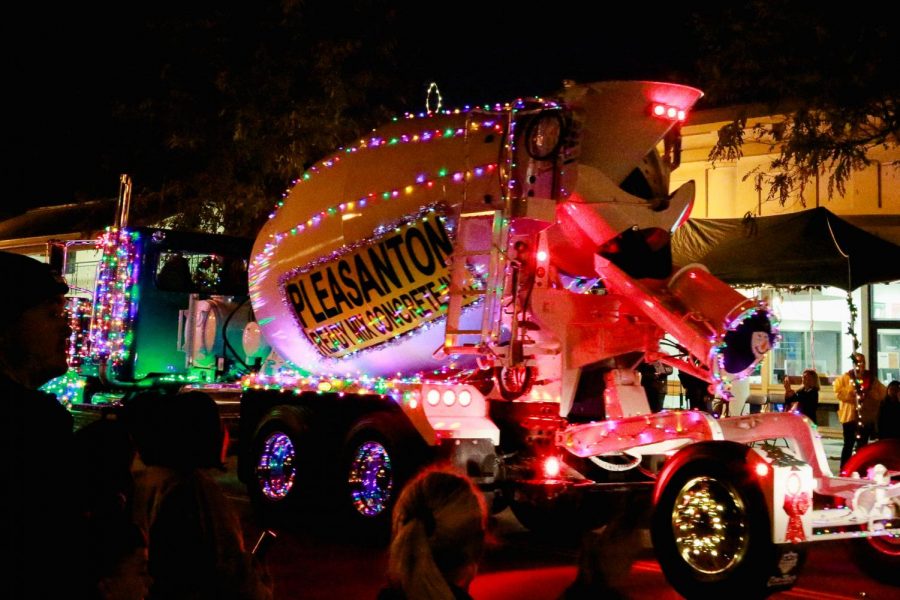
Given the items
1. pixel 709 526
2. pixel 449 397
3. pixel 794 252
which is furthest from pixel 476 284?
pixel 794 252

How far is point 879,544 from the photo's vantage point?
798 centimetres

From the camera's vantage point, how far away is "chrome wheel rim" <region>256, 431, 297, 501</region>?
10.7 metres

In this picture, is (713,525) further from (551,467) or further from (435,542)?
(435,542)

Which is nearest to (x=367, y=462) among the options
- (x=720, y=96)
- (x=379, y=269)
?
(x=379, y=269)

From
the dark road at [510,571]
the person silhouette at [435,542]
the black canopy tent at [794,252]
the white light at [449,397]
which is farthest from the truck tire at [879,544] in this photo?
the person silhouette at [435,542]

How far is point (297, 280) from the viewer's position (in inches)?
413

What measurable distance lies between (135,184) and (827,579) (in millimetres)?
15741

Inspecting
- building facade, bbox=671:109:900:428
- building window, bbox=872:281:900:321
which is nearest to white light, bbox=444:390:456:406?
building facade, bbox=671:109:900:428

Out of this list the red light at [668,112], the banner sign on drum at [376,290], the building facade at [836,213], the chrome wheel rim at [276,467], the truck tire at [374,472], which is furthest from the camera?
the building facade at [836,213]

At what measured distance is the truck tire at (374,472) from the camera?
29.6 feet

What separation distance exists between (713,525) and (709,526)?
30 mm

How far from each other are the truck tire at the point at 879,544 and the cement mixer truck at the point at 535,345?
0.7 inches

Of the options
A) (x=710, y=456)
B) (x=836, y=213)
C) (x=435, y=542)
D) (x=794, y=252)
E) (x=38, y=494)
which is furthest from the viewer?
(x=836, y=213)

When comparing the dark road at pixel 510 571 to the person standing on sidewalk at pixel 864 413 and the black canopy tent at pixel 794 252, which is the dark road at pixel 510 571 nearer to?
the black canopy tent at pixel 794 252
